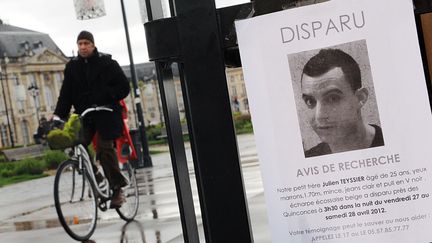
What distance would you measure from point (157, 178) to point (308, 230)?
46.1 feet

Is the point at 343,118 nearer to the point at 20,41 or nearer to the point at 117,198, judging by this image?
the point at 117,198

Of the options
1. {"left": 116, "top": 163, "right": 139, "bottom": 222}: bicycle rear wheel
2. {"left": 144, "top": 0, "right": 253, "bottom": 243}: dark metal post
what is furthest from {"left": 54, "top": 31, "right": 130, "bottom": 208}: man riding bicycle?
{"left": 144, "top": 0, "right": 253, "bottom": 243}: dark metal post

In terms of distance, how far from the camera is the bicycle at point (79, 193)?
6798 millimetres

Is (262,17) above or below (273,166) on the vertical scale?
above

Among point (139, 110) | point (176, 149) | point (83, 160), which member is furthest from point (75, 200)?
point (139, 110)

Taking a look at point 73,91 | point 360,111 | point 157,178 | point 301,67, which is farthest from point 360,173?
point 157,178

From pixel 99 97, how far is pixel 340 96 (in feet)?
19.4

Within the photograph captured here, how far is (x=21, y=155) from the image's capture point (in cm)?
2522

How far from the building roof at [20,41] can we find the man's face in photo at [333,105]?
2436 centimetres

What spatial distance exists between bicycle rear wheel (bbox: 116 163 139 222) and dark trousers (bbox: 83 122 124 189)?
16cm

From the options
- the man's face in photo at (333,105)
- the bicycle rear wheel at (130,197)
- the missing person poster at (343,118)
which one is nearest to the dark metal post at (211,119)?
the missing person poster at (343,118)

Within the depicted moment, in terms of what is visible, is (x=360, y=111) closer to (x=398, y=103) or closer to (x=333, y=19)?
(x=398, y=103)

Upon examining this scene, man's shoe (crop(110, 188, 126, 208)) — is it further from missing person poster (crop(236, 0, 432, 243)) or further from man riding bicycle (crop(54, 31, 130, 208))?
missing person poster (crop(236, 0, 432, 243))

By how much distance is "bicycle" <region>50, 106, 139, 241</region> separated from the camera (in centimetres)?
680
